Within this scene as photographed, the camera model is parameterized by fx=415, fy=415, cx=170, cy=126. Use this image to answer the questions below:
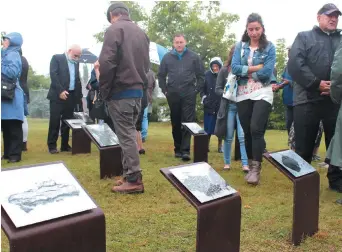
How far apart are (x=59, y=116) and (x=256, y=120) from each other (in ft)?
12.4

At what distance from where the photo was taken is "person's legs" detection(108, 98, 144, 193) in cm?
402

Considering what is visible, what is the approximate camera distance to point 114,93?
3994 mm

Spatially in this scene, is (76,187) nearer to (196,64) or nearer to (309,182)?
(309,182)

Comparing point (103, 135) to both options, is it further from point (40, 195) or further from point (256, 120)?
point (40, 195)

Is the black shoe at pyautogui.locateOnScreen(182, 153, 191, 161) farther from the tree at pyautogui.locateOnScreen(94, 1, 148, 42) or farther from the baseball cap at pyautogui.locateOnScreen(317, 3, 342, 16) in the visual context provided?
the tree at pyautogui.locateOnScreen(94, 1, 148, 42)

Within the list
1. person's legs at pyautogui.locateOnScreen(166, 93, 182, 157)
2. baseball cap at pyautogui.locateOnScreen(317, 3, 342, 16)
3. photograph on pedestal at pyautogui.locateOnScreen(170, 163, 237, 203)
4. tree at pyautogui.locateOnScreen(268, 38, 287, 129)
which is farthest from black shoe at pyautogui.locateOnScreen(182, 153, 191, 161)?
tree at pyautogui.locateOnScreen(268, 38, 287, 129)

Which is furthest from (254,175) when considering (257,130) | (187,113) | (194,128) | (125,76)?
(187,113)

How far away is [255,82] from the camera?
454cm

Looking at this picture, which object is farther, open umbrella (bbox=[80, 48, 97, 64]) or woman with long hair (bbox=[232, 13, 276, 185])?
open umbrella (bbox=[80, 48, 97, 64])

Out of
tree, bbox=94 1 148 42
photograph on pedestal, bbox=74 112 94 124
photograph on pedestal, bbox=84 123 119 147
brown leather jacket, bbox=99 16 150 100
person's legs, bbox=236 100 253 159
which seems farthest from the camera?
tree, bbox=94 1 148 42

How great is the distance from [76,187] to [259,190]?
2713mm

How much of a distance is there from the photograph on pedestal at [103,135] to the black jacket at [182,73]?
1.58 meters

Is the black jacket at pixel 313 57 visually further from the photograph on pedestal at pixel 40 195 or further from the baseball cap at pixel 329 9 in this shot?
the photograph on pedestal at pixel 40 195

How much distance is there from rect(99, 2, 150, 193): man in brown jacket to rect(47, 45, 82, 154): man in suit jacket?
2.99 metres
